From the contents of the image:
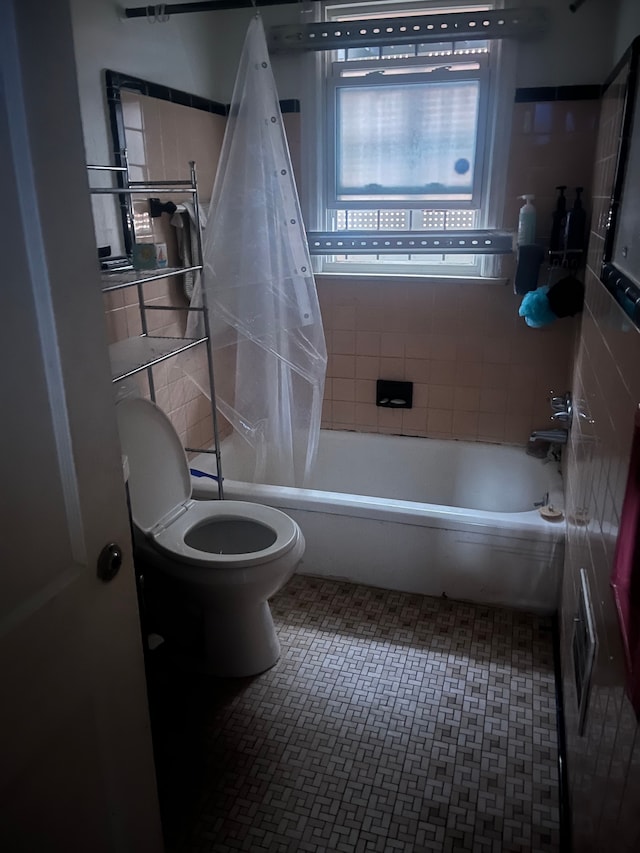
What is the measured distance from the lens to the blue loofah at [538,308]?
2.54 metres

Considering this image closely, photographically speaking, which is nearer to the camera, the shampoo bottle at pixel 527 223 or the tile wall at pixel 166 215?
the tile wall at pixel 166 215

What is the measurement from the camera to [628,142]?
1.48 m

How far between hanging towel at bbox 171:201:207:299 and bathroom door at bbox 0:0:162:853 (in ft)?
5.18

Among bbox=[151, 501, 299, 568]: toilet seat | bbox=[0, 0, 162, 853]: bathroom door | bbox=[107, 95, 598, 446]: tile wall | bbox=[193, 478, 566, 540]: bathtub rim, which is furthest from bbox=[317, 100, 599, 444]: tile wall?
bbox=[0, 0, 162, 853]: bathroom door

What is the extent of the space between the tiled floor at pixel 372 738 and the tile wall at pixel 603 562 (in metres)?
0.20

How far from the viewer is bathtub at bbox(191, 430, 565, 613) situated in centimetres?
231

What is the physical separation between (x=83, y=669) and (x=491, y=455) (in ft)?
7.71

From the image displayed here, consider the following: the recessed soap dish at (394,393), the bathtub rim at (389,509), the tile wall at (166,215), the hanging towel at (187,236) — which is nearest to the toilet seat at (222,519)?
the bathtub rim at (389,509)

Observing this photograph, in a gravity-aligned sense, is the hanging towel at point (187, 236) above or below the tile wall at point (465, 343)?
above

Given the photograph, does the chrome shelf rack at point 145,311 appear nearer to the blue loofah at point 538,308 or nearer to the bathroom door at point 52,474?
the bathroom door at point 52,474

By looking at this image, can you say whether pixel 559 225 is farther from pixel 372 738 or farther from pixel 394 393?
pixel 372 738

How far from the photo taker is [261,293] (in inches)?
92.8

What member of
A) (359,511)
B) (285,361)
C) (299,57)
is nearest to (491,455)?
(359,511)

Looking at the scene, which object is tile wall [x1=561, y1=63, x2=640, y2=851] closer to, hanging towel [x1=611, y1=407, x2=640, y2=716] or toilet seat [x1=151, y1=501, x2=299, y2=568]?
hanging towel [x1=611, y1=407, x2=640, y2=716]
